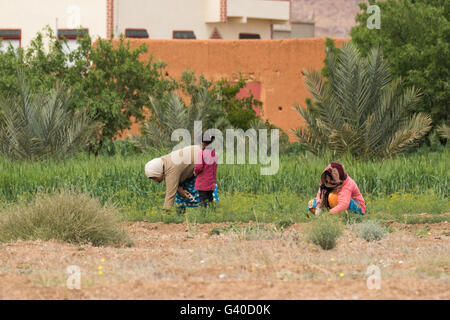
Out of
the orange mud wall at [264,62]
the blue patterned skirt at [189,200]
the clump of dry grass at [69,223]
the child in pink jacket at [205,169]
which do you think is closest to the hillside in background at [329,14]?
the orange mud wall at [264,62]

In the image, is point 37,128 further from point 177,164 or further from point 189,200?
point 177,164

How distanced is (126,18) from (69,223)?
22039 millimetres

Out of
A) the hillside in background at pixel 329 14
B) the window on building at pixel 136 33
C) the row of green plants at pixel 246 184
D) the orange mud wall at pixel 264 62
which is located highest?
the hillside in background at pixel 329 14

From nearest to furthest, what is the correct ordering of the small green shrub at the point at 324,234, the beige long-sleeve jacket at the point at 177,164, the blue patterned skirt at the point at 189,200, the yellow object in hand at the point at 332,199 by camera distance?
the small green shrub at the point at 324,234
the yellow object in hand at the point at 332,199
the beige long-sleeve jacket at the point at 177,164
the blue patterned skirt at the point at 189,200

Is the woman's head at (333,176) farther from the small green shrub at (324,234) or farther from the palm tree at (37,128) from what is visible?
the palm tree at (37,128)

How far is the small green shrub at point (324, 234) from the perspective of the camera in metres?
8.70

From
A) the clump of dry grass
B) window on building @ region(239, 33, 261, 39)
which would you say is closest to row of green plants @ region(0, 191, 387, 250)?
the clump of dry grass

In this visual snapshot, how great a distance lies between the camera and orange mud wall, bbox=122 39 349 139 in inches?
969

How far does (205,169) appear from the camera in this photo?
11609mm

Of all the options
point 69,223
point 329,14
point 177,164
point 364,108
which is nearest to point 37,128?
point 177,164

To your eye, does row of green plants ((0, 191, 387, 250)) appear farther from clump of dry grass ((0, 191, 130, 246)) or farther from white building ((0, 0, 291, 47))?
white building ((0, 0, 291, 47))

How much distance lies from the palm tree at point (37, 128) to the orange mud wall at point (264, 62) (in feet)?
27.8

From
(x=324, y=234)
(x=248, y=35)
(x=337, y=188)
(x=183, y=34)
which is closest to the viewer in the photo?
(x=324, y=234)

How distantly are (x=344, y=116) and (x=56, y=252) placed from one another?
31.3 ft
